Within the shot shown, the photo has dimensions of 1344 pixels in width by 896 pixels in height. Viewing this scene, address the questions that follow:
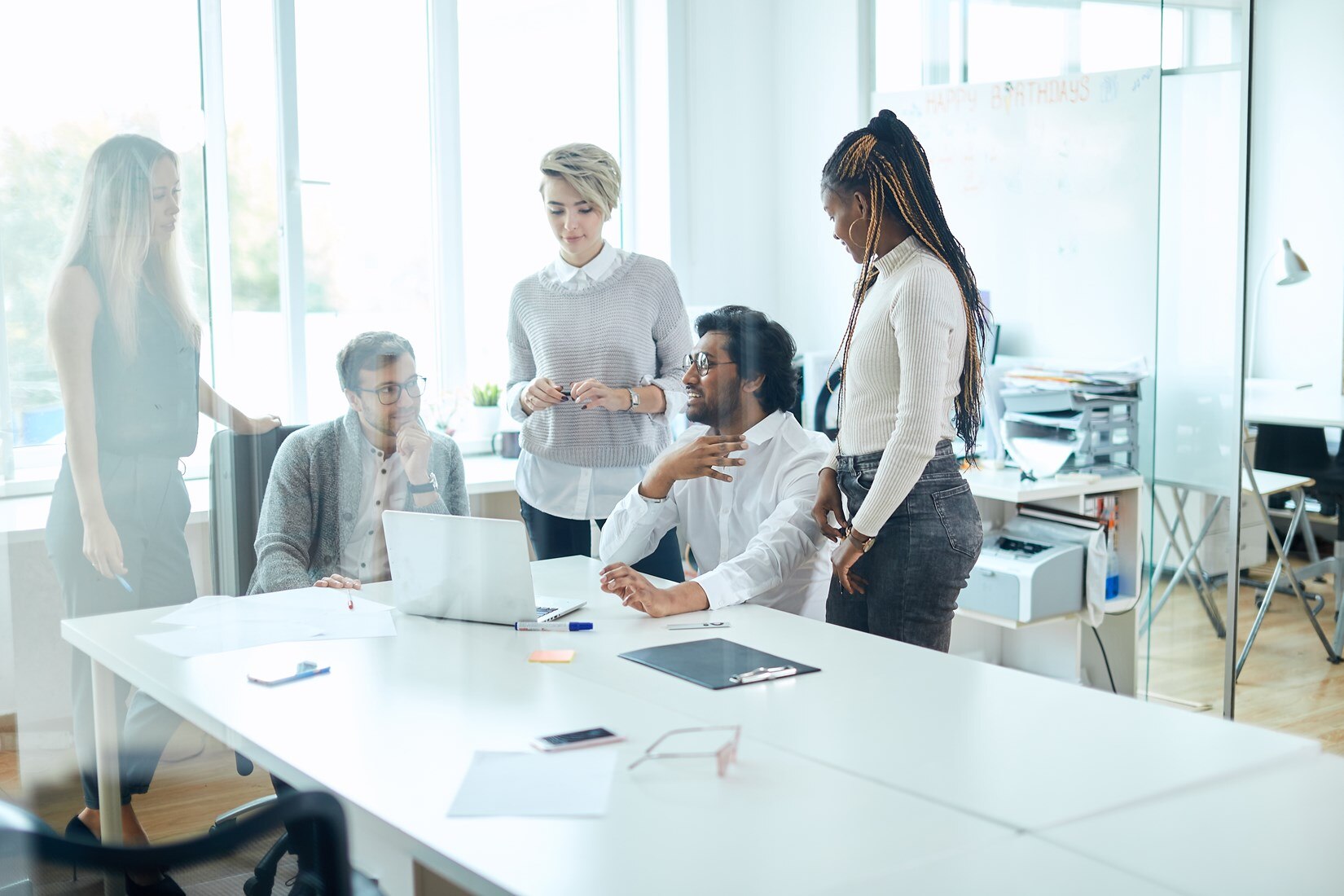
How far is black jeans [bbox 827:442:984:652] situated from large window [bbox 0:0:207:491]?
1.28 m

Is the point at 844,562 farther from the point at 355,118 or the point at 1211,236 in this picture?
the point at 1211,236

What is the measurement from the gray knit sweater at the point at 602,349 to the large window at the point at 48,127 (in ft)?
2.43

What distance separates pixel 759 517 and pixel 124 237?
117 cm

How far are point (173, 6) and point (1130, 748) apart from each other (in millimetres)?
1748

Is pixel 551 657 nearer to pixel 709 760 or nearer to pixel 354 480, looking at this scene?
pixel 709 760

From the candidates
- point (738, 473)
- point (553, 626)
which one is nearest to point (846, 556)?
point (738, 473)

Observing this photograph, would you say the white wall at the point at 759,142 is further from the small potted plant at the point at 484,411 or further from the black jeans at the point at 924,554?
the black jeans at the point at 924,554

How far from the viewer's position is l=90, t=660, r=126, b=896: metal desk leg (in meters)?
1.86

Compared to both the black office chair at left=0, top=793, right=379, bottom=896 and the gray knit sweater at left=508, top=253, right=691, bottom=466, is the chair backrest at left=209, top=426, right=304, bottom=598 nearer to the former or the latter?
the gray knit sweater at left=508, top=253, right=691, bottom=466

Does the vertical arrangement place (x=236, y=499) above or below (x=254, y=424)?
below

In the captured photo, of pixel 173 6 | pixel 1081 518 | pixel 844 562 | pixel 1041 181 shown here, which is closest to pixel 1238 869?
pixel 844 562

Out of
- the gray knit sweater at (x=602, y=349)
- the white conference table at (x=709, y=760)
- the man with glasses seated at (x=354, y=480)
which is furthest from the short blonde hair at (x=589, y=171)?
the white conference table at (x=709, y=760)

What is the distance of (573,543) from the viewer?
2.40 meters

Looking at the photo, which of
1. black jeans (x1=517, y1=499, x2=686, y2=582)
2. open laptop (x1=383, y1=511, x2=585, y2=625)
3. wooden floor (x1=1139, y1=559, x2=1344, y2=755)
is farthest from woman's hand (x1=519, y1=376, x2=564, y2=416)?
wooden floor (x1=1139, y1=559, x2=1344, y2=755)
